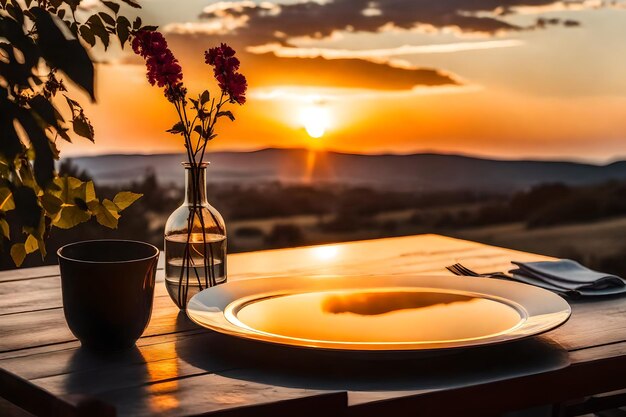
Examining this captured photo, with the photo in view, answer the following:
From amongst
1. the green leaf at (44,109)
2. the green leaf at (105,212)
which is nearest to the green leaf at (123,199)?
the green leaf at (105,212)

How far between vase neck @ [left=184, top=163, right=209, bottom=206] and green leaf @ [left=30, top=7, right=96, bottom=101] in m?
0.55

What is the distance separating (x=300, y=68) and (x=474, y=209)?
1.21 metres

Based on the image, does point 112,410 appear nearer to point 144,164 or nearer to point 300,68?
point 144,164

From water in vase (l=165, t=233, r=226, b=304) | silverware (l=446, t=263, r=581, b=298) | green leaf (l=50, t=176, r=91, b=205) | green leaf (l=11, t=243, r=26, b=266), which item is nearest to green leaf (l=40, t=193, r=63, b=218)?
green leaf (l=50, t=176, r=91, b=205)

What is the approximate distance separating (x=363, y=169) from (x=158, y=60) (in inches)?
126

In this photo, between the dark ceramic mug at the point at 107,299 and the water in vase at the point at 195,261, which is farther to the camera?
the water in vase at the point at 195,261

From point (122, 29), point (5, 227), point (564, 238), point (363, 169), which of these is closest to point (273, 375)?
point (5, 227)

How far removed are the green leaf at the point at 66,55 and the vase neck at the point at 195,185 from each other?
55 centimetres

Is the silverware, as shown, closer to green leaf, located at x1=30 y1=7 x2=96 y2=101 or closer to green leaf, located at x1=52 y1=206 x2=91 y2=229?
green leaf, located at x1=52 y1=206 x2=91 y2=229

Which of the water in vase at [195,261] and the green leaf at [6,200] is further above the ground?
the green leaf at [6,200]

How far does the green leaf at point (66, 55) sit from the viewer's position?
32.9 inches

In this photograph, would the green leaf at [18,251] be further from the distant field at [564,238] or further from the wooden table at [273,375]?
the distant field at [564,238]

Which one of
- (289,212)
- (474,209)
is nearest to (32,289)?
(289,212)

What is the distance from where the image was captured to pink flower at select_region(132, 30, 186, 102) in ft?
4.19
